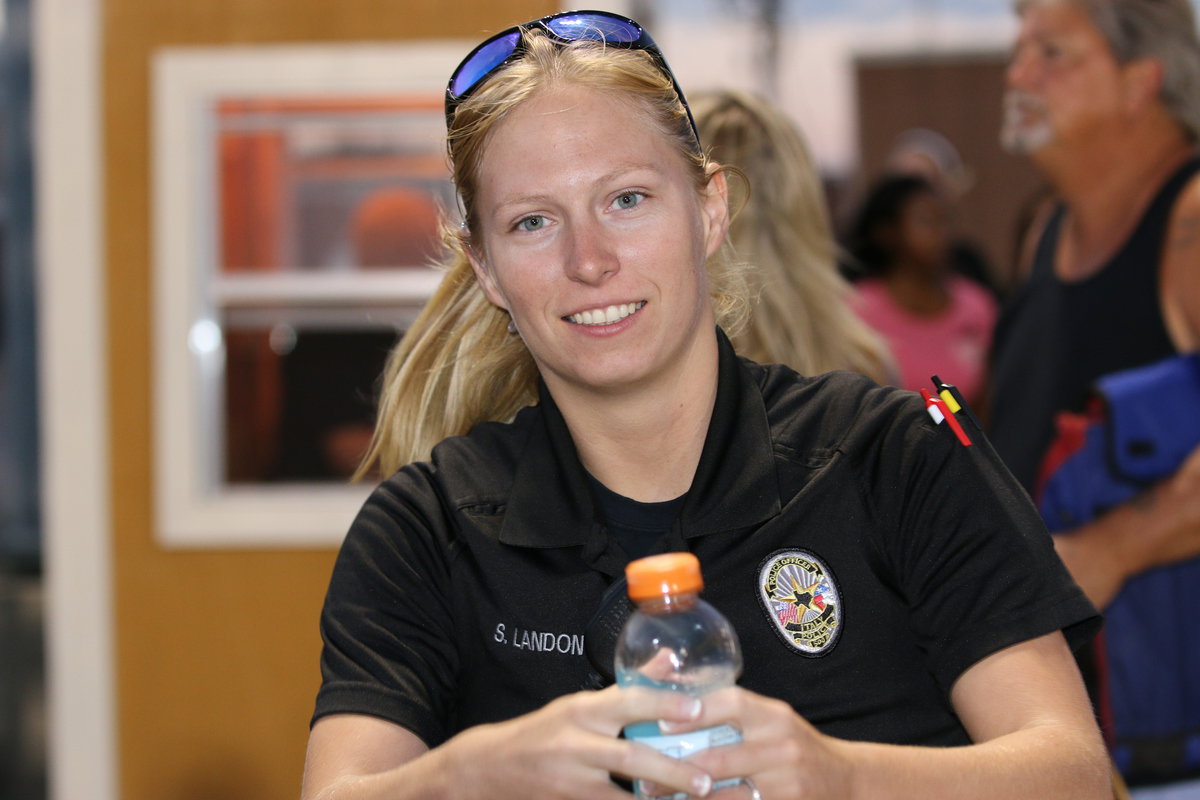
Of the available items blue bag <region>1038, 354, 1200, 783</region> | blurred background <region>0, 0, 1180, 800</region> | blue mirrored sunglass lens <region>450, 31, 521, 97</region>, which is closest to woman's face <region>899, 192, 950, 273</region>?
blurred background <region>0, 0, 1180, 800</region>

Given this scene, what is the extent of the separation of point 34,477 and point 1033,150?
450 cm

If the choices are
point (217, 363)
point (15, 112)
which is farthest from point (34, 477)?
point (217, 363)

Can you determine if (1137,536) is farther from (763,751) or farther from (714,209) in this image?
(763,751)

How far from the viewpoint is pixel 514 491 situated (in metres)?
1.58

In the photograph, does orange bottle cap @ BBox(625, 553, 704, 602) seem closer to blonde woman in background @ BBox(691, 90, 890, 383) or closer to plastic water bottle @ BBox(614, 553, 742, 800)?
plastic water bottle @ BBox(614, 553, 742, 800)

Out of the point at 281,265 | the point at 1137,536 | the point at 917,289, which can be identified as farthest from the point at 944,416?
the point at 917,289

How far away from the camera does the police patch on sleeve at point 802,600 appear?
4.72 feet

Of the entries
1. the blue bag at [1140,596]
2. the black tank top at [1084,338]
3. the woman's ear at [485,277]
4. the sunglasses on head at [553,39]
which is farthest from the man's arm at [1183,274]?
the woman's ear at [485,277]

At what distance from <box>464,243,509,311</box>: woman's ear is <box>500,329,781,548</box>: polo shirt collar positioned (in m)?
0.16

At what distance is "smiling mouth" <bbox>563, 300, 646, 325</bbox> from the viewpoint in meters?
1.51

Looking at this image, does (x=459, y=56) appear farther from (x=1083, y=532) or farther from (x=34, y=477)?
(x=34, y=477)

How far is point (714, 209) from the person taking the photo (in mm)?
1701

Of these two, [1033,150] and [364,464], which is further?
[1033,150]

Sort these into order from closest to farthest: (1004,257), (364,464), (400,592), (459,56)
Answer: (400,592)
(364,464)
(459,56)
(1004,257)
